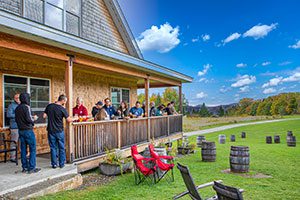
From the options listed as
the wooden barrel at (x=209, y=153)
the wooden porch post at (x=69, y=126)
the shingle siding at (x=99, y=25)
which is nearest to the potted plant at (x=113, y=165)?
the wooden porch post at (x=69, y=126)

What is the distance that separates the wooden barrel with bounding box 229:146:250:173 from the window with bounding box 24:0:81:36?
6843 mm

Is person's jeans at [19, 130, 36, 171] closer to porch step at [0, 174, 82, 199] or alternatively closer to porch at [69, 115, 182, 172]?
porch step at [0, 174, 82, 199]

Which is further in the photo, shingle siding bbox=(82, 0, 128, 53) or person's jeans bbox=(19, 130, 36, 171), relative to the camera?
shingle siding bbox=(82, 0, 128, 53)

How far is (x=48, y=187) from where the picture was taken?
15.7 feet

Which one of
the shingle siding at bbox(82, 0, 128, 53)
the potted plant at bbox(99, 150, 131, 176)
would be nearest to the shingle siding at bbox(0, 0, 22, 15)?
the shingle siding at bbox(82, 0, 128, 53)

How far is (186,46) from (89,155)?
37990 millimetres

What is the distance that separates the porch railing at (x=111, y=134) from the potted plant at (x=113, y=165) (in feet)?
1.11

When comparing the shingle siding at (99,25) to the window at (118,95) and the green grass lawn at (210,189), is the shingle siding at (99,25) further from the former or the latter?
the green grass lawn at (210,189)

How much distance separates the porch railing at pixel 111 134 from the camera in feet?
21.5

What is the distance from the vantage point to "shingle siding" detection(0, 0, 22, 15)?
713 cm

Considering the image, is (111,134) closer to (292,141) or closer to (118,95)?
(118,95)

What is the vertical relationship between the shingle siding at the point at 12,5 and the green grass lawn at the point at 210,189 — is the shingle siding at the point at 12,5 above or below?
above

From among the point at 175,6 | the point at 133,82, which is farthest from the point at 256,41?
the point at 133,82

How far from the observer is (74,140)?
6355 mm
